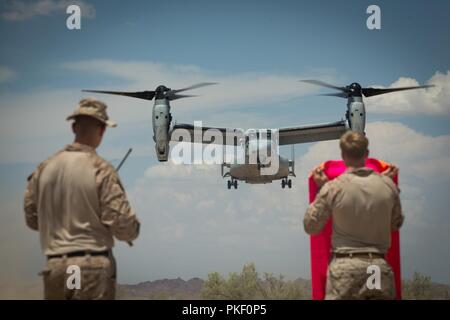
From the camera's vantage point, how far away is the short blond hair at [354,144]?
148 inches

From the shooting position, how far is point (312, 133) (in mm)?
35406

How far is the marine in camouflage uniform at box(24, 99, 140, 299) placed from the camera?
3.57 metres

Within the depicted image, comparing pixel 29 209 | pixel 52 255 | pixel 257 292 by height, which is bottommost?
pixel 257 292

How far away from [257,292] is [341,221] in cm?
327

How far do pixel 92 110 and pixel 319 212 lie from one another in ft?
4.87

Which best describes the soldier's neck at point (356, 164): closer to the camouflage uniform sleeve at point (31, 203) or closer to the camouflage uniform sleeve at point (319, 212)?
the camouflage uniform sleeve at point (319, 212)

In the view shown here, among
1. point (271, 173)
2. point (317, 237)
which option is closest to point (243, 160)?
point (271, 173)

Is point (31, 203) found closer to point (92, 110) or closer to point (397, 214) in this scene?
point (92, 110)

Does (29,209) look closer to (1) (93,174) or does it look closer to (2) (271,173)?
(1) (93,174)

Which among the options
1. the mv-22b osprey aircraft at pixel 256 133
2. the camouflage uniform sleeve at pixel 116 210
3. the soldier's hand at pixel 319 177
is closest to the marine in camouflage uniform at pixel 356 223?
the soldier's hand at pixel 319 177

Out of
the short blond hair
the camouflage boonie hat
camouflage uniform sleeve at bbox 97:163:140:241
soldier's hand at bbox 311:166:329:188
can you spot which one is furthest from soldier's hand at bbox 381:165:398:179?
the camouflage boonie hat

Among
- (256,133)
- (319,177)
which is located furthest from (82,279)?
(256,133)

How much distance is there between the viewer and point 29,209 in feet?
12.4
